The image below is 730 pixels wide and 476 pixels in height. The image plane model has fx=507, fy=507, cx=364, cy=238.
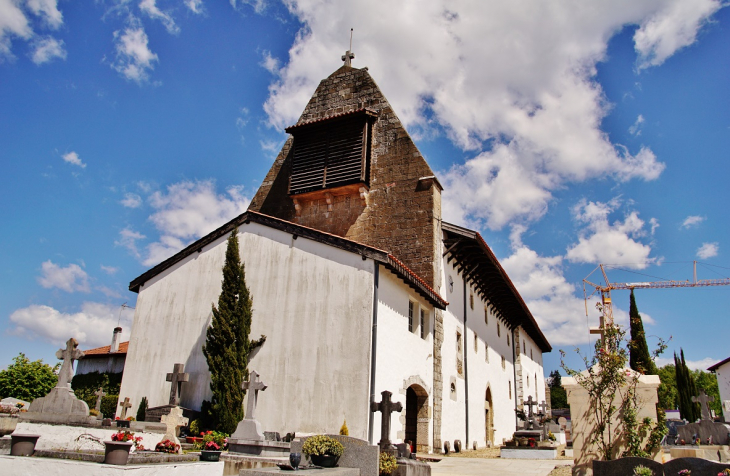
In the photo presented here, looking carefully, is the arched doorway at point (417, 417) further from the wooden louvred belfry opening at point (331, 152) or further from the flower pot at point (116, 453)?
the flower pot at point (116, 453)

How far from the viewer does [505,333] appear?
29.2m

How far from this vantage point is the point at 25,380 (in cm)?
2155

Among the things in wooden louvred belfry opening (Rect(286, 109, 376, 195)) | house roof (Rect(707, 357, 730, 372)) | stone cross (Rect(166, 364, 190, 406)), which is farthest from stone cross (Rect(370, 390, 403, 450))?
house roof (Rect(707, 357, 730, 372))

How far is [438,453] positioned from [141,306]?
1099 centimetres

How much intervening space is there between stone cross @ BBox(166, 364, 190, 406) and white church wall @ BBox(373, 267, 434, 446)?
19.3ft

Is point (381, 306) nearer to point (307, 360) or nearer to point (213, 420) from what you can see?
point (307, 360)

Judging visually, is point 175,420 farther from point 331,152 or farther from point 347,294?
point 331,152

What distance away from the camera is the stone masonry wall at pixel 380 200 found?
17.9 meters

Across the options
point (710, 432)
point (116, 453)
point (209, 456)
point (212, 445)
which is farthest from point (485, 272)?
point (116, 453)

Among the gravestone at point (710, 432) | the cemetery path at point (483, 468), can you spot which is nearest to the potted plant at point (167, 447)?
the cemetery path at point (483, 468)

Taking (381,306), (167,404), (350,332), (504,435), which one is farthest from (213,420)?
(504,435)

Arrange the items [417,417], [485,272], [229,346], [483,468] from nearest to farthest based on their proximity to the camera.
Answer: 1. [483,468]
2. [229,346]
3. [417,417]
4. [485,272]

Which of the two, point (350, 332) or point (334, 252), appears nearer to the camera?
point (350, 332)

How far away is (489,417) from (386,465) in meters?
15.3
